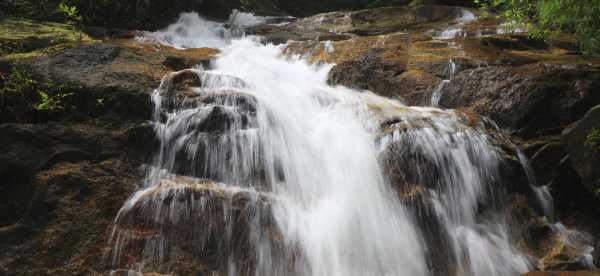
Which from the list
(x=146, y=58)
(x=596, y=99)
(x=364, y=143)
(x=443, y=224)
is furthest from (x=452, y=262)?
(x=146, y=58)

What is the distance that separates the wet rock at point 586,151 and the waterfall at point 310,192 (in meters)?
0.92

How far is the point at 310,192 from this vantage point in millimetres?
5125

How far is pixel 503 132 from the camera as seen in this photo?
6.22 m

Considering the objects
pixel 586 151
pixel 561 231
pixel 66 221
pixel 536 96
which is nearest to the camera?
pixel 66 221

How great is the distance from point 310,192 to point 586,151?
3620 mm

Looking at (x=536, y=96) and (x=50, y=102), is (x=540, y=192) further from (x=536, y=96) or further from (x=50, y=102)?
(x=50, y=102)

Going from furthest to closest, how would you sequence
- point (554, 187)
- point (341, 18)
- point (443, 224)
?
point (341, 18) < point (554, 187) < point (443, 224)

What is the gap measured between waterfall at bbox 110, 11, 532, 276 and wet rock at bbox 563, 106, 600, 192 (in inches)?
36.2

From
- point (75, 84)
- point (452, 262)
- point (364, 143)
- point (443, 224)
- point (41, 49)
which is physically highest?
point (41, 49)

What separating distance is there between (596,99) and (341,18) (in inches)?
391

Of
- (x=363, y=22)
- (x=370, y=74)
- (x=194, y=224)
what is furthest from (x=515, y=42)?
(x=194, y=224)

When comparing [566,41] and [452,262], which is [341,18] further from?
[452,262]

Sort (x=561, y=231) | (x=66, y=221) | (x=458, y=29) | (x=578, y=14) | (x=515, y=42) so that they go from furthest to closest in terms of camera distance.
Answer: (x=458, y=29) → (x=515, y=42) → (x=578, y=14) → (x=561, y=231) → (x=66, y=221)

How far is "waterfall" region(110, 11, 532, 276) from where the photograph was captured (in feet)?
13.8
